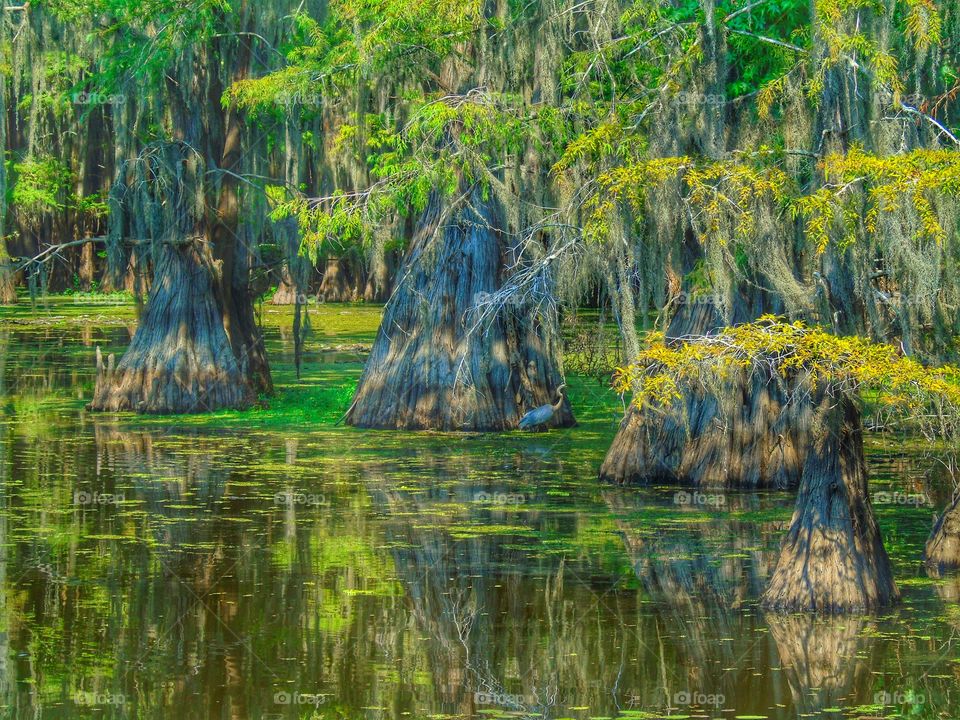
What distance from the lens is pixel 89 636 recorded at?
938 centimetres

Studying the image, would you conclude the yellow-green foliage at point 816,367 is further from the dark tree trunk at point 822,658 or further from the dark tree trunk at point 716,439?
the dark tree trunk at point 716,439

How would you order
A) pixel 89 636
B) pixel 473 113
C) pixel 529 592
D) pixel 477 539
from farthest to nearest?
1. pixel 473 113
2. pixel 477 539
3. pixel 529 592
4. pixel 89 636

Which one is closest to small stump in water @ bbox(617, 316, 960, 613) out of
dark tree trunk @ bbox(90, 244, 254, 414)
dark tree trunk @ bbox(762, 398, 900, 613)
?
dark tree trunk @ bbox(762, 398, 900, 613)

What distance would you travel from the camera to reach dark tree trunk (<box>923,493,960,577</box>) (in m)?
11.0

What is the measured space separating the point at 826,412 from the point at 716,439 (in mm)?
4977

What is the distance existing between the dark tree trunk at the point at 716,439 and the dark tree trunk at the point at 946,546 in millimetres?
3174

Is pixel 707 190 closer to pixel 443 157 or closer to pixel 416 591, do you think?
pixel 416 591

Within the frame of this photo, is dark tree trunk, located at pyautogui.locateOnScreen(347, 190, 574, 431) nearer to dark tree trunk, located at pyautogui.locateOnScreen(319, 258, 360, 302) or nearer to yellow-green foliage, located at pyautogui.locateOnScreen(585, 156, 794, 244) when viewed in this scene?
yellow-green foliage, located at pyautogui.locateOnScreen(585, 156, 794, 244)

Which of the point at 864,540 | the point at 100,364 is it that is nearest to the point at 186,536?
the point at 864,540

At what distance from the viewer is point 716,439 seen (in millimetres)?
14562

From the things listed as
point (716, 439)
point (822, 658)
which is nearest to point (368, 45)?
point (716, 439)

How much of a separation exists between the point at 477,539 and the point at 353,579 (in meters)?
1.61

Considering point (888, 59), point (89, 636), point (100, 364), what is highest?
point (888, 59)

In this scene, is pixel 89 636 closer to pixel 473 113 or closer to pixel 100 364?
pixel 473 113
